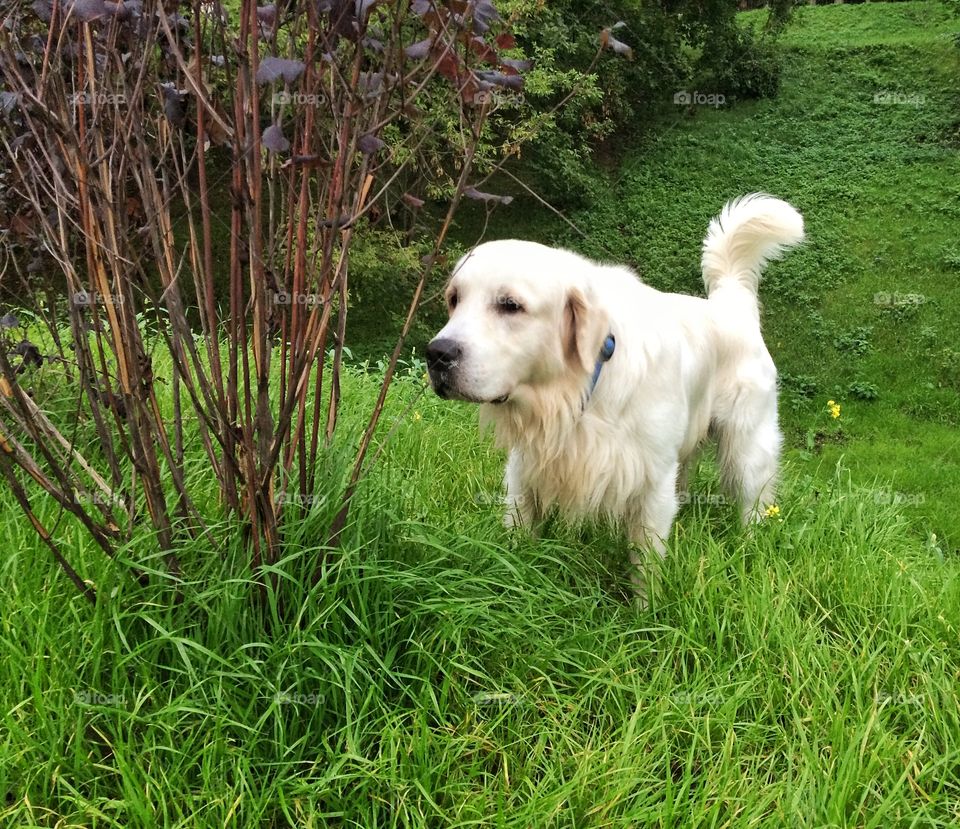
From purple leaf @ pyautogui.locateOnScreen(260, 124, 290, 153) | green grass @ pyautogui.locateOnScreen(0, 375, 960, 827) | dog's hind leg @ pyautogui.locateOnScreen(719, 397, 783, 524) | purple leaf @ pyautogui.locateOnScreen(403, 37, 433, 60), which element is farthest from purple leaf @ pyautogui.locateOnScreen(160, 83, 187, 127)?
dog's hind leg @ pyautogui.locateOnScreen(719, 397, 783, 524)

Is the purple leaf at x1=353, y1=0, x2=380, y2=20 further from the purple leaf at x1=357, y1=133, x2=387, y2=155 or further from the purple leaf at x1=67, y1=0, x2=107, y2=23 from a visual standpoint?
the purple leaf at x1=67, y1=0, x2=107, y2=23

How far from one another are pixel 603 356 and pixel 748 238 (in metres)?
Answer: 1.61

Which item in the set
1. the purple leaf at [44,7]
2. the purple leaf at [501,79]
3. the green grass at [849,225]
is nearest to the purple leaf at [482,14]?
the purple leaf at [501,79]

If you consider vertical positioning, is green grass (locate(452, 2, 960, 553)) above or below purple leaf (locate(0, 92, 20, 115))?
below

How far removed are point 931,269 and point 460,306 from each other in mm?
11022

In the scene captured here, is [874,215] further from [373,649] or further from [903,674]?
[373,649]

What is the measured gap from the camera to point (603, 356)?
260 cm

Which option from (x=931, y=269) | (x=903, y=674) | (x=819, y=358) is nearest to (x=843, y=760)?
(x=903, y=674)

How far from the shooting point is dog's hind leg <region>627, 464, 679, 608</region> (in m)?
2.69

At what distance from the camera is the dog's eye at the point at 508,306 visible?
91.7 inches

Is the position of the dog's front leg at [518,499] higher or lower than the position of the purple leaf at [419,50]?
lower

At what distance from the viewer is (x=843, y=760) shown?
69.0 inches

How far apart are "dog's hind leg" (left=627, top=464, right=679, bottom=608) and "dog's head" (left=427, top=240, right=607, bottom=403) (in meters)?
0.56

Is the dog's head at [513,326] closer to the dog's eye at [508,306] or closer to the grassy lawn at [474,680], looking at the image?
the dog's eye at [508,306]
